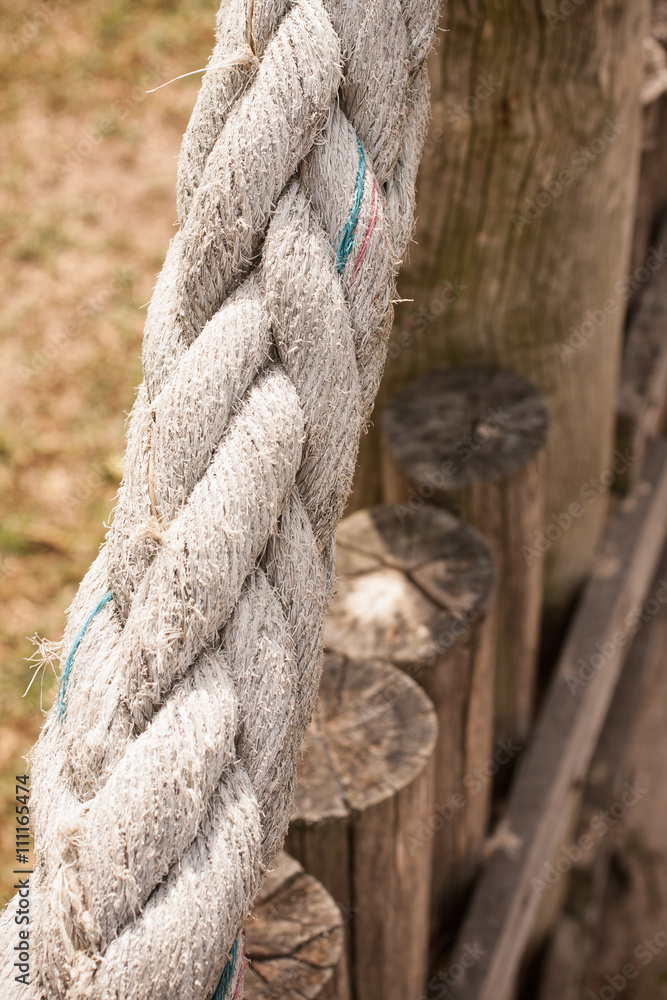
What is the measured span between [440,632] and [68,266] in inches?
111

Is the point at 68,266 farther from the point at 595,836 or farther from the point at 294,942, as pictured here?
the point at 294,942

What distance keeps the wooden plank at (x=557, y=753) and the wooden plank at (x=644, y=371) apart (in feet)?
0.46

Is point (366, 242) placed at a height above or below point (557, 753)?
above

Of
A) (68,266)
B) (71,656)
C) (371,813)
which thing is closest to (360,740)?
(371,813)

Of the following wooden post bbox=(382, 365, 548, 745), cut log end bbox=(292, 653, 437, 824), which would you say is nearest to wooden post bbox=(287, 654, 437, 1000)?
cut log end bbox=(292, 653, 437, 824)

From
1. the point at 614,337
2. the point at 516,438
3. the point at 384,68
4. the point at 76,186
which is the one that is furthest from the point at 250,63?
the point at 76,186

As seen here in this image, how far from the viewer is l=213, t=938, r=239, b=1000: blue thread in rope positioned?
2.07ft

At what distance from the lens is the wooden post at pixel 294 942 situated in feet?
3.43

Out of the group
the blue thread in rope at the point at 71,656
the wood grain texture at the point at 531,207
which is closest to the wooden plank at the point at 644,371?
the wood grain texture at the point at 531,207

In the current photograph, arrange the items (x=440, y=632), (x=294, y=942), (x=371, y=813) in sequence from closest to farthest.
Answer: (x=294, y=942) → (x=371, y=813) → (x=440, y=632)

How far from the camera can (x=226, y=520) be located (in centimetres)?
61

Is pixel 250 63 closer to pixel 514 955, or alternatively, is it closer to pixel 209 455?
pixel 209 455

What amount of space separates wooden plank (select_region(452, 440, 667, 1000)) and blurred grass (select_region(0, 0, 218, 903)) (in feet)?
4.01

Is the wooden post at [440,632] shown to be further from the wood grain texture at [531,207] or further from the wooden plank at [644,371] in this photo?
the wooden plank at [644,371]
